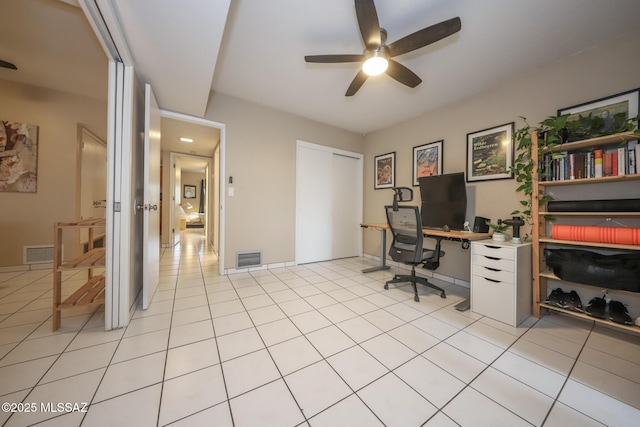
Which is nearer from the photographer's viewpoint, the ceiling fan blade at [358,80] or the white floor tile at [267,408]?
the white floor tile at [267,408]

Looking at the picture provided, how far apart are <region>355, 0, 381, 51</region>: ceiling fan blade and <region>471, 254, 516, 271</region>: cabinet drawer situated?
84.4 inches

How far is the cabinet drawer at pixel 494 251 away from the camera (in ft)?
6.11

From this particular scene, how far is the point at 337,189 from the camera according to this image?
411cm

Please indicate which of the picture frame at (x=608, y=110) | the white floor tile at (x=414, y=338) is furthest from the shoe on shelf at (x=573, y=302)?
the picture frame at (x=608, y=110)

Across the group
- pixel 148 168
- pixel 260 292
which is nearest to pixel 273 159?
pixel 148 168

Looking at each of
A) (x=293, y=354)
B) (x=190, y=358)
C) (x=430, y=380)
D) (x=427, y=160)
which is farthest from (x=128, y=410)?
(x=427, y=160)

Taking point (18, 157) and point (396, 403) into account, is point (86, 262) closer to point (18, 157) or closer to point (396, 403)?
point (396, 403)

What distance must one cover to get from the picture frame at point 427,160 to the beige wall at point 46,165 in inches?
196

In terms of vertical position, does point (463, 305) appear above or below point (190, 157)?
below

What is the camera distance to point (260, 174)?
3.28 meters

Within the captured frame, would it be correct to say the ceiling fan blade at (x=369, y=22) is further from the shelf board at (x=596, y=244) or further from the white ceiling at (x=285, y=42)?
the shelf board at (x=596, y=244)

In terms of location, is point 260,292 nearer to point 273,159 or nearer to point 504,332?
point 273,159

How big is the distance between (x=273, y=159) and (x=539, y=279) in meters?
3.53

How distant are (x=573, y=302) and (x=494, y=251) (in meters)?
0.75
